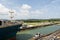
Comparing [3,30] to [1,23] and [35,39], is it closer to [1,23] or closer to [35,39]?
[1,23]

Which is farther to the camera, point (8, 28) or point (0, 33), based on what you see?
point (8, 28)

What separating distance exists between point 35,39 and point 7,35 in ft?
23.0

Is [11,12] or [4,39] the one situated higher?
[11,12]

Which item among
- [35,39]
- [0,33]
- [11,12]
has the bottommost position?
[35,39]

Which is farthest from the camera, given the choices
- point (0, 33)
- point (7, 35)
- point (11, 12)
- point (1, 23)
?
point (11, 12)

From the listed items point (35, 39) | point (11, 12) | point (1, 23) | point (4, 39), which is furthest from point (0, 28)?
point (11, 12)

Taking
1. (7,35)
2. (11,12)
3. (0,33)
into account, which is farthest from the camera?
(11,12)

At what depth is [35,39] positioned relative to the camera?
3284 centimetres

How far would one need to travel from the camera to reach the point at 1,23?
108ft

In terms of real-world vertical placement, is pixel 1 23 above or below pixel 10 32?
above

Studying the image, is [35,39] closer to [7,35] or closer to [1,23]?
[7,35]

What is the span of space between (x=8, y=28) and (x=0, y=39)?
5054mm

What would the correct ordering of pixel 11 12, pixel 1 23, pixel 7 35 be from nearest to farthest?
1. pixel 7 35
2. pixel 1 23
3. pixel 11 12

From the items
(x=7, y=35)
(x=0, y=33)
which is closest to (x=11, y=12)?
(x=7, y=35)
